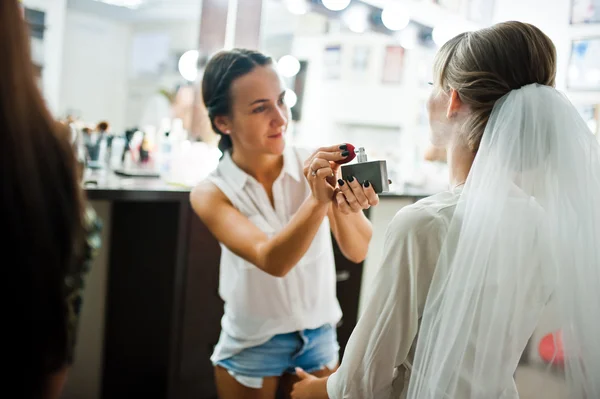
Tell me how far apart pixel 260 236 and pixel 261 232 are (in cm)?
2

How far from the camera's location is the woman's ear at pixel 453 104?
959 millimetres

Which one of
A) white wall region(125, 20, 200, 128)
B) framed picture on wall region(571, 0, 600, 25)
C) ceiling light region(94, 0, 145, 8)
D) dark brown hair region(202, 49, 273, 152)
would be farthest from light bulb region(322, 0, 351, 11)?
dark brown hair region(202, 49, 273, 152)

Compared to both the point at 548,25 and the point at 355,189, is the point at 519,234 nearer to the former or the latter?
the point at 355,189

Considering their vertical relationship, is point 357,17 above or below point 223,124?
above

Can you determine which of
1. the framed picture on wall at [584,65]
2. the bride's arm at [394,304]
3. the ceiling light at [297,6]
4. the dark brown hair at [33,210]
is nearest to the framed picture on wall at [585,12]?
the framed picture on wall at [584,65]

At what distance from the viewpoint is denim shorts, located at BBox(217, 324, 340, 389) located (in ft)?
4.19

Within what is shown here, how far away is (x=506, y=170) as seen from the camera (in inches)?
36.0

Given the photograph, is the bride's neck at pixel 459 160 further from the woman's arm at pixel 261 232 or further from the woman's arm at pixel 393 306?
the woman's arm at pixel 261 232

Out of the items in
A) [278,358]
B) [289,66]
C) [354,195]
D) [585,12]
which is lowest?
[278,358]

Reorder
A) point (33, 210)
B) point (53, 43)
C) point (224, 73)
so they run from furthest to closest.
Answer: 1. point (53, 43)
2. point (224, 73)
3. point (33, 210)

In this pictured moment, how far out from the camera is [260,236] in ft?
4.04

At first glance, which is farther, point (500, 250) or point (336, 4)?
point (336, 4)

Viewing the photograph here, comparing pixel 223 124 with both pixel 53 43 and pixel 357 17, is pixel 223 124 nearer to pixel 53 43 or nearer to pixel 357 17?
pixel 53 43

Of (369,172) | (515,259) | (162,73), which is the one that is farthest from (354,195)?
(162,73)
